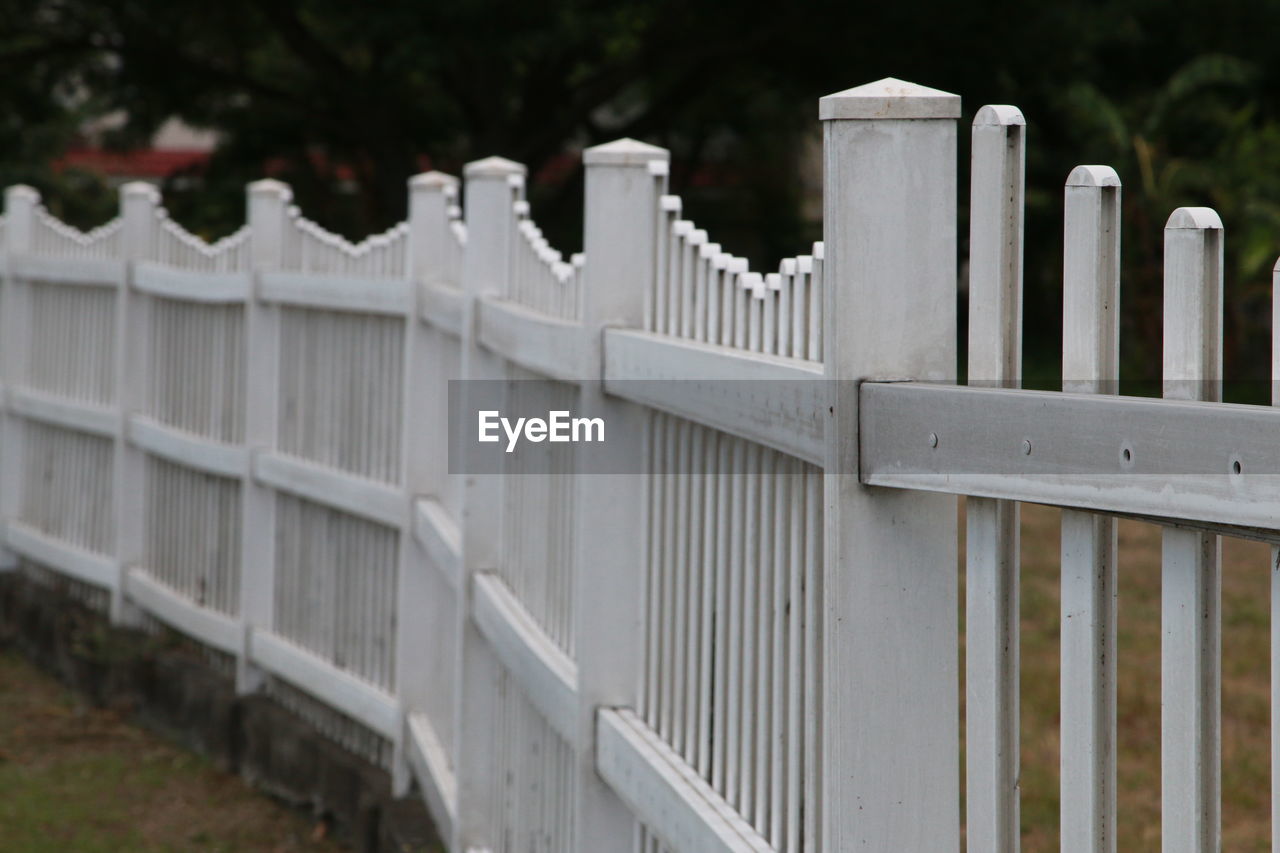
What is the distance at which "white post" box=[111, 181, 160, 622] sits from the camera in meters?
7.57

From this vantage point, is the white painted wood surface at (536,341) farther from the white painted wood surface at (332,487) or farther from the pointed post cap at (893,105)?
the pointed post cap at (893,105)

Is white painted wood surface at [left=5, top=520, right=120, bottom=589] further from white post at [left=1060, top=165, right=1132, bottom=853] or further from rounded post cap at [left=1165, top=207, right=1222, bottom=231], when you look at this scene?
rounded post cap at [left=1165, top=207, right=1222, bottom=231]

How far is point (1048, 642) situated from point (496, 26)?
1314 centimetres

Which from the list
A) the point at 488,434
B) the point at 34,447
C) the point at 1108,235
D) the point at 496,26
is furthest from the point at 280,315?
the point at 496,26

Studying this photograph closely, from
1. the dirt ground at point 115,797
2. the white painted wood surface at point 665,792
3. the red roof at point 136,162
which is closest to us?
the white painted wood surface at point 665,792

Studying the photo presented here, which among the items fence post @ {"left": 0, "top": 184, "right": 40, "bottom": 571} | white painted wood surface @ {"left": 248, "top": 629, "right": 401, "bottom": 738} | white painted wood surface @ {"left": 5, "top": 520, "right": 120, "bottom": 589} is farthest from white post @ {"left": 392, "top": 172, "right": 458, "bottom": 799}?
fence post @ {"left": 0, "top": 184, "right": 40, "bottom": 571}

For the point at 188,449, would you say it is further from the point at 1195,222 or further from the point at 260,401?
the point at 1195,222

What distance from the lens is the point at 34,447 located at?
884cm

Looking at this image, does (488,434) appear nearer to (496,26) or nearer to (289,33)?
(496,26)

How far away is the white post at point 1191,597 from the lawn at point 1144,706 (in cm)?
209

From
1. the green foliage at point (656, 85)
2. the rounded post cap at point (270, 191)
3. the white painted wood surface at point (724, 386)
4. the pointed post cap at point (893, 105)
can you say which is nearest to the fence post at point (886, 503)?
the pointed post cap at point (893, 105)

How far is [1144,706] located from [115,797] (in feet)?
12.3

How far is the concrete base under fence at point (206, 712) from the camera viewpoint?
5535 millimetres

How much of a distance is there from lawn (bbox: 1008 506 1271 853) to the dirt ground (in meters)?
2.38
